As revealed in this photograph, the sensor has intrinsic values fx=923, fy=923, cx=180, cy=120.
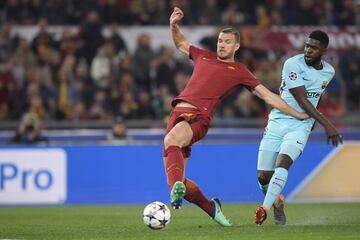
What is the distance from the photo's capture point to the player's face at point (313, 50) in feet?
35.4

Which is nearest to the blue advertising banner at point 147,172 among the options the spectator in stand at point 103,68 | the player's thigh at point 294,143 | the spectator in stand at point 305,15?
the spectator in stand at point 103,68

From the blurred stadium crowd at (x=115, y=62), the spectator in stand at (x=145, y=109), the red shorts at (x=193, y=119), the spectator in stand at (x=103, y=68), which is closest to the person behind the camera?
the red shorts at (x=193, y=119)

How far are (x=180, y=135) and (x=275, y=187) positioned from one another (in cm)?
131

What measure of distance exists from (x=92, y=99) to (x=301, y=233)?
11011mm

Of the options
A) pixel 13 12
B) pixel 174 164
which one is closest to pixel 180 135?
pixel 174 164

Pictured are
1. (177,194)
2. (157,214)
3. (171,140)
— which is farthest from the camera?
(171,140)

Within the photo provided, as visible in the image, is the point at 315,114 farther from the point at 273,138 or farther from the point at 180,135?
the point at 180,135

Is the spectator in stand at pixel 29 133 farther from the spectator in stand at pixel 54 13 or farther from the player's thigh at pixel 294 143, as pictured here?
the player's thigh at pixel 294 143

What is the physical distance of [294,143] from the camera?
10781 millimetres

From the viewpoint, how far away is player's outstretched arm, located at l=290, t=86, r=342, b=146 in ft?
34.2

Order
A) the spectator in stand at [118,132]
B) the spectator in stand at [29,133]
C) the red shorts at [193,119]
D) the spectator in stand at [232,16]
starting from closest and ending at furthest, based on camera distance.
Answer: the red shorts at [193,119], the spectator in stand at [29,133], the spectator in stand at [118,132], the spectator in stand at [232,16]

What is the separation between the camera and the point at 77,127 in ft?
62.1

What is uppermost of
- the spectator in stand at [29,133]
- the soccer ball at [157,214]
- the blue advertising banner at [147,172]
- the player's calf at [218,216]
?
the soccer ball at [157,214]

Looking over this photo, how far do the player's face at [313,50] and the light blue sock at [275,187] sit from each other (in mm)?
1385
